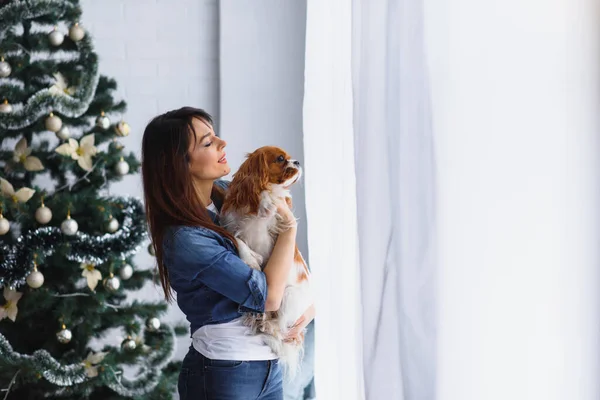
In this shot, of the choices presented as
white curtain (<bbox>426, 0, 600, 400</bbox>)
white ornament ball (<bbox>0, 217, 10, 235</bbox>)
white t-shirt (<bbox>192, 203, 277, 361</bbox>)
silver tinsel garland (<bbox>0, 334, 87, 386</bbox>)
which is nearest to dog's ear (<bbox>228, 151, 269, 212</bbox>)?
white t-shirt (<bbox>192, 203, 277, 361</bbox>)

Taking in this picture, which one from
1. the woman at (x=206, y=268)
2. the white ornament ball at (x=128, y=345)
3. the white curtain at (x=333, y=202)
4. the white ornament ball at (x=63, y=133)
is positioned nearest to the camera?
the white curtain at (x=333, y=202)

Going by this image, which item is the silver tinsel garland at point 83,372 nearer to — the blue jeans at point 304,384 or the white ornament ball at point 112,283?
the white ornament ball at point 112,283

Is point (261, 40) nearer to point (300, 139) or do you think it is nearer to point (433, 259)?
point (300, 139)

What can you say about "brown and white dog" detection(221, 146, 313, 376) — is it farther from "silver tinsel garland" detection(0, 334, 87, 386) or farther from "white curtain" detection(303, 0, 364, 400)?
"silver tinsel garland" detection(0, 334, 87, 386)

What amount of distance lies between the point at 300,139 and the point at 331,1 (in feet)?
6.17

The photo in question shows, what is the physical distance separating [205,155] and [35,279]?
126 cm

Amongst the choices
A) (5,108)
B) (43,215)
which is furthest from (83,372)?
(5,108)

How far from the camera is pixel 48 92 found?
8.95ft

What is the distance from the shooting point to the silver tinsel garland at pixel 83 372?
2.70 metres

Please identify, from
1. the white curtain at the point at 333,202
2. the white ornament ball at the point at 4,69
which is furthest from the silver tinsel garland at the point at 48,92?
the white curtain at the point at 333,202

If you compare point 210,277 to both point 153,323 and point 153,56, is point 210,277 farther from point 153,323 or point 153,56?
point 153,56

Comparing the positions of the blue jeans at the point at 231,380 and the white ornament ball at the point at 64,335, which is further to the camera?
the white ornament ball at the point at 64,335

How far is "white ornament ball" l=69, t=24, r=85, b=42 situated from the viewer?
2.77 metres

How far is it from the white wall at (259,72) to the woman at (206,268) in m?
1.70
